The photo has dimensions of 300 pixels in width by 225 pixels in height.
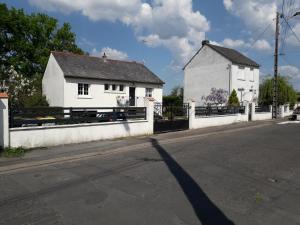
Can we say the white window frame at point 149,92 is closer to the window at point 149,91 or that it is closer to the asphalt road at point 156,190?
the window at point 149,91

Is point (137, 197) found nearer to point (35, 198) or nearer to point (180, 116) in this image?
point (35, 198)

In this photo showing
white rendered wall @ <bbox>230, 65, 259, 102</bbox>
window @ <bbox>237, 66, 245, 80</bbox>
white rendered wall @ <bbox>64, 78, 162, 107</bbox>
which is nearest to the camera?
white rendered wall @ <bbox>64, 78, 162, 107</bbox>

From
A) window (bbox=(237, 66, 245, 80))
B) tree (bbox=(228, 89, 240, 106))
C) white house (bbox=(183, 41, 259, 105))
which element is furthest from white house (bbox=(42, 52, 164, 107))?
window (bbox=(237, 66, 245, 80))

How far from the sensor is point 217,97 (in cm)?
3350

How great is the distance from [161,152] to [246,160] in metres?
2.98

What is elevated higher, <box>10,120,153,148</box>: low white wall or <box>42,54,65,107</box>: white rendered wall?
<box>42,54,65,107</box>: white rendered wall

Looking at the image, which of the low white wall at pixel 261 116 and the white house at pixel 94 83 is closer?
the white house at pixel 94 83

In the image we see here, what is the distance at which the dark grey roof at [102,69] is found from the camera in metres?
24.7

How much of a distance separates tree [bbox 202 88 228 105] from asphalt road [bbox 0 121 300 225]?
23.7 m

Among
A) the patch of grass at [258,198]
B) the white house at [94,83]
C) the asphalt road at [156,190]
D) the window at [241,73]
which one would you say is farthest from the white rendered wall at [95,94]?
the patch of grass at [258,198]

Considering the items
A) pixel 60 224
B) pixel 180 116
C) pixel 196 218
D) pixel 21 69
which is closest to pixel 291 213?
pixel 196 218

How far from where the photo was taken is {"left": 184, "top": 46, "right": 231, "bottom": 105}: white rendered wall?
33156 mm

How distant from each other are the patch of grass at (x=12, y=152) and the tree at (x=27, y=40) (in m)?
25.2

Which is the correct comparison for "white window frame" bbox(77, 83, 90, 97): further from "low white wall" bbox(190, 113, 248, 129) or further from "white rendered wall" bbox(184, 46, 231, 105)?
"white rendered wall" bbox(184, 46, 231, 105)
